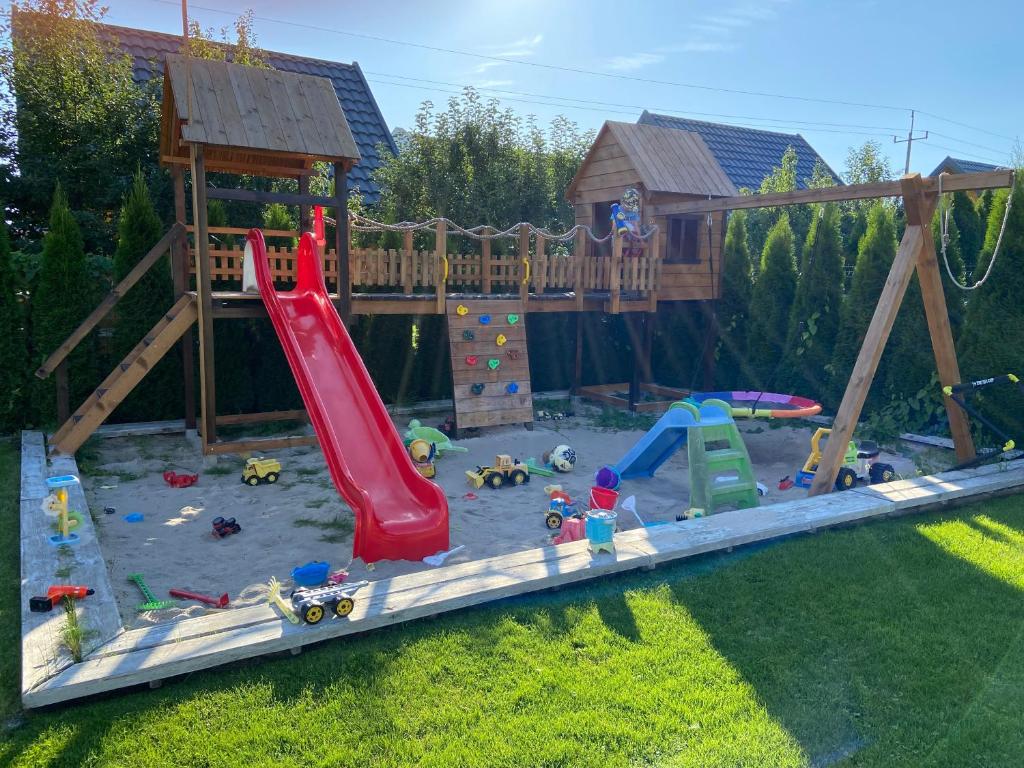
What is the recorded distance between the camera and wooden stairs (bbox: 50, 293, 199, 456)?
7.77 meters

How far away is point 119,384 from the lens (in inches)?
311

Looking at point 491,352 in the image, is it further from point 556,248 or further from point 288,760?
point 288,760

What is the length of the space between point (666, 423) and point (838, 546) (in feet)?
7.01

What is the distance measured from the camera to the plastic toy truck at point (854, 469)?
7039 mm

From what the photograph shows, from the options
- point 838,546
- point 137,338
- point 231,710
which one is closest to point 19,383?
point 137,338

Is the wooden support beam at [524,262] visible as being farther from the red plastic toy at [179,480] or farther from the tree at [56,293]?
the tree at [56,293]

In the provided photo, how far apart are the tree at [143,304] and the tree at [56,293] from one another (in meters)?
0.47

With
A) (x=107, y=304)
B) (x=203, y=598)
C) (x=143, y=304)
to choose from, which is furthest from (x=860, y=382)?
(x=143, y=304)

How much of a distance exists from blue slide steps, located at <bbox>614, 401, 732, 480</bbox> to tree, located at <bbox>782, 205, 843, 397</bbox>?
4.25 m

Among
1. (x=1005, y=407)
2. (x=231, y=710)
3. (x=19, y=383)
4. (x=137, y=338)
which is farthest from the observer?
(x=137, y=338)

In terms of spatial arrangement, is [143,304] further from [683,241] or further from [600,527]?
[683,241]

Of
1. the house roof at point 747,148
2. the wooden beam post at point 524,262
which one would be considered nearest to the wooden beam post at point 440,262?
the wooden beam post at point 524,262

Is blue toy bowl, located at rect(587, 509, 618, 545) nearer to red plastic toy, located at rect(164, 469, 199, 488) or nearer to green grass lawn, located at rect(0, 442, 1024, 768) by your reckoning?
green grass lawn, located at rect(0, 442, 1024, 768)

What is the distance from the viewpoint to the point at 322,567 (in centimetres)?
482
